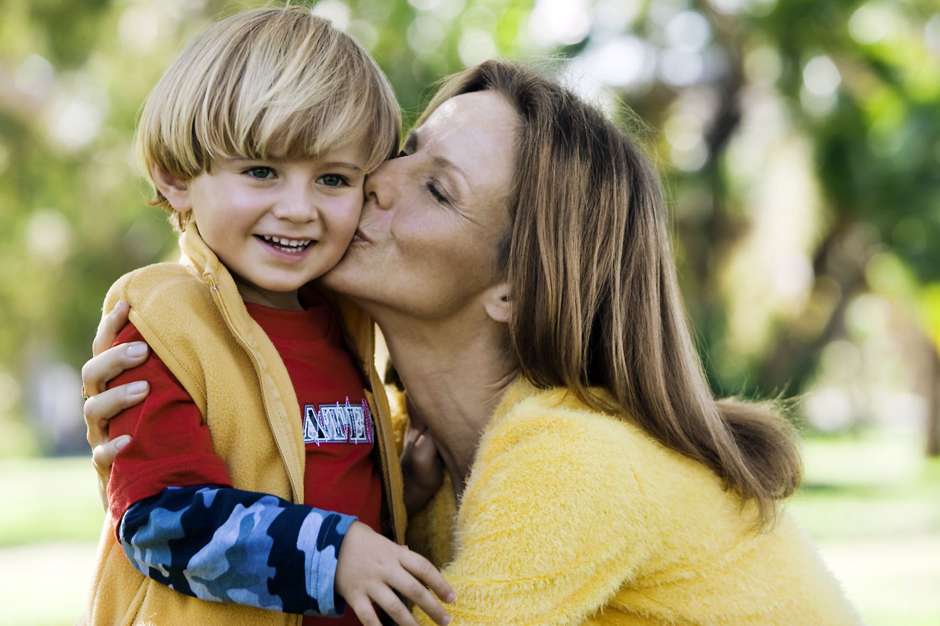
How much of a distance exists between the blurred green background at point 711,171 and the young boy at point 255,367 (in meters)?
4.41

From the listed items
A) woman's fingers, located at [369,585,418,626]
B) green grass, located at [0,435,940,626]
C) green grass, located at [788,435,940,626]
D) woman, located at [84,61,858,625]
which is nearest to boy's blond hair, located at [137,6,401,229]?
woman, located at [84,61,858,625]

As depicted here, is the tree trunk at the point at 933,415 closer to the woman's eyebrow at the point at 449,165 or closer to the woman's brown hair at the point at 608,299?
the woman's brown hair at the point at 608,299

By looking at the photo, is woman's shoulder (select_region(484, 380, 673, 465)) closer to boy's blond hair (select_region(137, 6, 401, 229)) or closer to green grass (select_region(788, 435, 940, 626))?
boy's blond hair (select_region(137, 6, 401, 229))

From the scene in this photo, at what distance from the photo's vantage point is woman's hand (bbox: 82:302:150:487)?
7.55 ft

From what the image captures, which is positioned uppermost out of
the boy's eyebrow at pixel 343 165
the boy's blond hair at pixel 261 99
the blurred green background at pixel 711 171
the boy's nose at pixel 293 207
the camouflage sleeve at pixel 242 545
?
the boy's blond hair at pixel 261 99

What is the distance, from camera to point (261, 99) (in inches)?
97.4

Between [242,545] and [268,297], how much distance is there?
0.76m

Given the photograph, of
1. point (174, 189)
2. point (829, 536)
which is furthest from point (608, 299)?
point (829, 536)

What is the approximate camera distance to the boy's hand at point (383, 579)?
6.91 feet

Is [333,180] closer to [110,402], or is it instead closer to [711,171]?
[110,402]

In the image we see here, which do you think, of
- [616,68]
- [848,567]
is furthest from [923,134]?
[848,567]

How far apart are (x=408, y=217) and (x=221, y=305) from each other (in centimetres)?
55

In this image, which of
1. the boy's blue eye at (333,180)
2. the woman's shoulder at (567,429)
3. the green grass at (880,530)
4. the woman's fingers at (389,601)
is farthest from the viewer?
the green grass at (880,530)

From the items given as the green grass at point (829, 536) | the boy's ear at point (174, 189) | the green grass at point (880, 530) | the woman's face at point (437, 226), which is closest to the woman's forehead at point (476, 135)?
the woman's face at point (437, 226)
